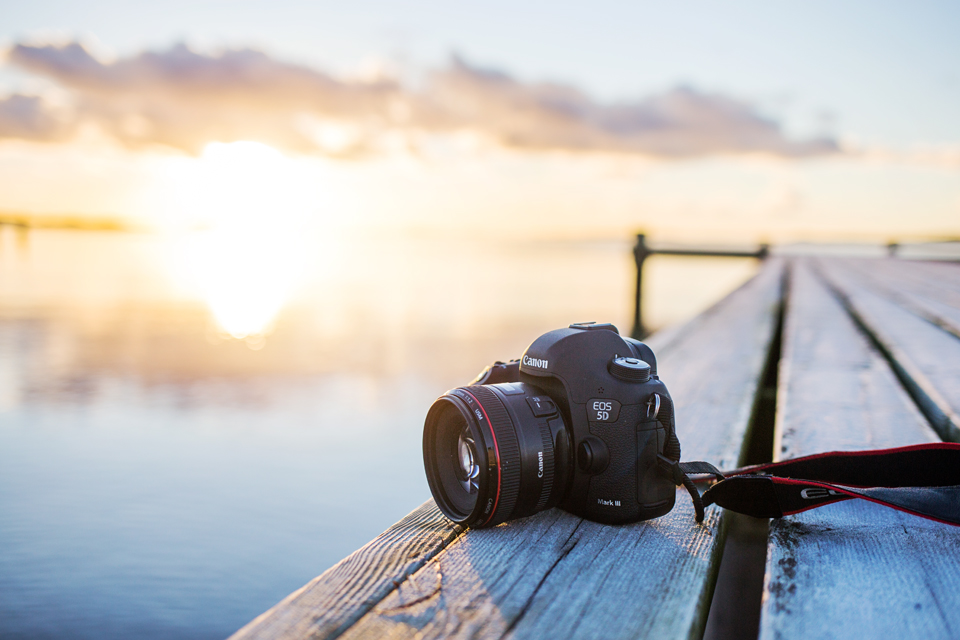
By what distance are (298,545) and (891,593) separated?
5303 mm

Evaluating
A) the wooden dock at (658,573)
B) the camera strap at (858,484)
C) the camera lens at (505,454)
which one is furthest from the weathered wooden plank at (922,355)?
the camera lens at (505,454)

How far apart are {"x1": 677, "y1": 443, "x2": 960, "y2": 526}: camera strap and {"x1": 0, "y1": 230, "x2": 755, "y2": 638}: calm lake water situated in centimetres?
405

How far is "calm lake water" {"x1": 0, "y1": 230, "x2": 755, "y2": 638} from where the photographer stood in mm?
4863

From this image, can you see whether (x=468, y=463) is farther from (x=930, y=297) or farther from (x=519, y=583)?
(x=930, y=297)

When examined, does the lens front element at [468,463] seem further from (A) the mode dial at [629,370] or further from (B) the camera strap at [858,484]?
(B) the camera strap at [858,484]

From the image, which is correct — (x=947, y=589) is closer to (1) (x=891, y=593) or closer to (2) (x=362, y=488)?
(1) (x=891, y=593)

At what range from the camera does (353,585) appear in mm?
1178

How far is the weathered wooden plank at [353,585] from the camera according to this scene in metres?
1.04

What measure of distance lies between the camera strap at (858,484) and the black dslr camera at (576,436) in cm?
11

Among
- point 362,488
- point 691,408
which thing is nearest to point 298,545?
point 362,488

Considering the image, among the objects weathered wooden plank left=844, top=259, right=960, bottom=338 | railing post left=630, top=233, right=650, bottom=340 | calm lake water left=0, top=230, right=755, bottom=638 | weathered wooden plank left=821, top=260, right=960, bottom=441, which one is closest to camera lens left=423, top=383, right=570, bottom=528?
weathered wooden plank left=821, top=260, right=960, bottom=441

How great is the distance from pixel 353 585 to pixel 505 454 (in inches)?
14.9

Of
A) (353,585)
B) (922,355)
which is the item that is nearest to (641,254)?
(922,355)

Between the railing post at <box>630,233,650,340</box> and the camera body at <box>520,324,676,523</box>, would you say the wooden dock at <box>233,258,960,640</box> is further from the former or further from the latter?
the railing post at <box>630,233,650,340</box>
